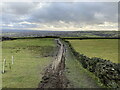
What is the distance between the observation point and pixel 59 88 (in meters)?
14.1

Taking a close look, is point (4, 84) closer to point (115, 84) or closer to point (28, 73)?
point (28, 73)

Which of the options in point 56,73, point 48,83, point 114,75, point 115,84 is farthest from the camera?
point 56,73

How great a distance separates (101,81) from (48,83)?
4.80 metres

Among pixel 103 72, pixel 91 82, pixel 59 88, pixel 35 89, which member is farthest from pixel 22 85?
pixel 103 72

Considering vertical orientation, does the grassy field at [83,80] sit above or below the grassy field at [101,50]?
below

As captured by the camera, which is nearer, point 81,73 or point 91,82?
point 91,82

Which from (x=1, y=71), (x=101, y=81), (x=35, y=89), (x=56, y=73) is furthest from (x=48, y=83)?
(x=1, y=71)

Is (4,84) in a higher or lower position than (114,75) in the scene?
lower

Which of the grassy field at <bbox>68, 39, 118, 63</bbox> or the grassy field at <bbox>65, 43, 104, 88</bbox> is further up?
the grassy field at <bbox>68, 39, 118, 63</bbox>

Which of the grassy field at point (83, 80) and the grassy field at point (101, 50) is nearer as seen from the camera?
the grassy field at point (83, 80)

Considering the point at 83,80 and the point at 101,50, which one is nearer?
the point at 83,80

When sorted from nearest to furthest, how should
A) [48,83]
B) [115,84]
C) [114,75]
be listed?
1. [115,84]
2. [114,75]
3. [48,83]

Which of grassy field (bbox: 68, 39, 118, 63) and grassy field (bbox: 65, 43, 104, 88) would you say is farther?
grassy field (bbox: 68, 39, 118, 63)

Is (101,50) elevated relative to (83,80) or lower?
elevated
